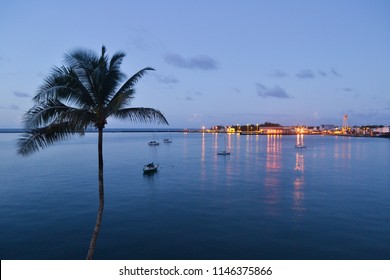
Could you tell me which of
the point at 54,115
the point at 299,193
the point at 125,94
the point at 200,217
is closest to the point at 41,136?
the point at 54,115

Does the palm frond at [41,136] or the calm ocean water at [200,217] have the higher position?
the palm frond at [41,136]

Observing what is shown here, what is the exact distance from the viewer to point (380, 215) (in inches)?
1457

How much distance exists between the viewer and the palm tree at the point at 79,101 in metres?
12.8

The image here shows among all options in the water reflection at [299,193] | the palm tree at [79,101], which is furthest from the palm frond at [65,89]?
the water reflection at [299,193]

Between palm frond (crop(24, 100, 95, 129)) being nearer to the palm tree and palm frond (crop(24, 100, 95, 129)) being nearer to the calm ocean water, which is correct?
the palm tree

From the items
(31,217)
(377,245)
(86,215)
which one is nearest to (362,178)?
(377,245)

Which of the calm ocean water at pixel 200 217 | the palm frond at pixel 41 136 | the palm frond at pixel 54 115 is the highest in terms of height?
the palm frond at pixel 54 115

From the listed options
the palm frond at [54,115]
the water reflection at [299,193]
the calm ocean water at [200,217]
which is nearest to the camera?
the palm frond at [54,115]

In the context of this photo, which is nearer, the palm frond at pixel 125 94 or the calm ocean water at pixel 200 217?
the palm frond at pixel 125 94

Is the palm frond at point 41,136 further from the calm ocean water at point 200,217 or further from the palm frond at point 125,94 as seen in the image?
the calm ocean water at point 200,217

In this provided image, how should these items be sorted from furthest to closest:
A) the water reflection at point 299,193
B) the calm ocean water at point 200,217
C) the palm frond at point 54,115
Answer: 1. the water reflection at point 299,193
2. the calm ocean water at point 200,217
3. the palm frond at point 54,115

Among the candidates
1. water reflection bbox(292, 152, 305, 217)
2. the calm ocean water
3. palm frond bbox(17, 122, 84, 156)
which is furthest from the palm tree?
water reflection bbox(292, 152, 305, 217)

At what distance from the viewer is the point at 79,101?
1395cm

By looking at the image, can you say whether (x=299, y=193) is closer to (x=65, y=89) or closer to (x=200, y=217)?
(x=200, y=217)
